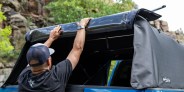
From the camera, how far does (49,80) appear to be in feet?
12.5

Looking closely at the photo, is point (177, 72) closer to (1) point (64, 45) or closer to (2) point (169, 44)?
(2) point (169, 44)

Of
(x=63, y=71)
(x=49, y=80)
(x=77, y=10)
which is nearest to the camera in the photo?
(x=49, y=80)

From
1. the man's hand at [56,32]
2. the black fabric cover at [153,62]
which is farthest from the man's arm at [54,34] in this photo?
the black fabric cover at [153,62]

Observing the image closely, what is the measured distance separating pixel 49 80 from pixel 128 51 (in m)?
2.58

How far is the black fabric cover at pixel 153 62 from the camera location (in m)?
3.55

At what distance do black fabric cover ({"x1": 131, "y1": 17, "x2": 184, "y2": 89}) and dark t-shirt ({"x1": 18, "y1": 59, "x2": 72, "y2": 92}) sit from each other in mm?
735

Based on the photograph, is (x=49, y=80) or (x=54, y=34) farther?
(x=54, y=34)

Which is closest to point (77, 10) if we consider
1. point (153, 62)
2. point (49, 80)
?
point (49, 80)

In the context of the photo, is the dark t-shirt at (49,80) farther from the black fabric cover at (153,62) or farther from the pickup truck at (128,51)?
the black fabric cover at (153,62)

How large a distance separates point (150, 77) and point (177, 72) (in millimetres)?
738

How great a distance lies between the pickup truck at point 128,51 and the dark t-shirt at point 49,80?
20 centimetres

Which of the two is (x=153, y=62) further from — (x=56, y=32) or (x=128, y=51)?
(x=128, y=51)

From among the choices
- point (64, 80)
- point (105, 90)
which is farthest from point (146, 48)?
point (64, 80)

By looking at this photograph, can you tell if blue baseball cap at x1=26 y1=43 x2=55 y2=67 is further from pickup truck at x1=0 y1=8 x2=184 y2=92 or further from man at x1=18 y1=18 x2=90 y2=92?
pickup truck at x1=0 y1=8 x2=184 y2=92
